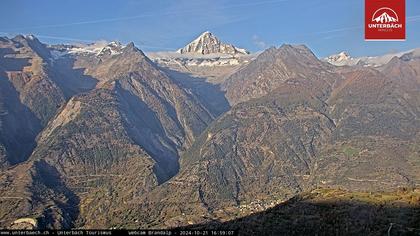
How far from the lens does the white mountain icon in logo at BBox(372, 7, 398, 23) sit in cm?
7173

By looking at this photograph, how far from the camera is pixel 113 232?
36.5m

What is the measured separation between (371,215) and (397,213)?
12.2 feet

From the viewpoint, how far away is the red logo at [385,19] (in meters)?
71.0

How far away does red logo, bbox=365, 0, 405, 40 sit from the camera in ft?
233

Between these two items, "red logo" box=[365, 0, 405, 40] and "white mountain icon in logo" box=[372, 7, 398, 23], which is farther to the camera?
"white mountain icon in logo" box=[372, 7, 398, 23]

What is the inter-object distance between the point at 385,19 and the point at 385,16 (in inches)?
16.8

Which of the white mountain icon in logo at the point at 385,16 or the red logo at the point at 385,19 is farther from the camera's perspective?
the white mountain icon in logo at the point at 385,16

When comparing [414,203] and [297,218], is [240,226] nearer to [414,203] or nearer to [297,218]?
[297,218]

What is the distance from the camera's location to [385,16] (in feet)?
238

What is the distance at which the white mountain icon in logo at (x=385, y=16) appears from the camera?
7173 cm

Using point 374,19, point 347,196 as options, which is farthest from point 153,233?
point 347,196

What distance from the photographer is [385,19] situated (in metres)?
72.4

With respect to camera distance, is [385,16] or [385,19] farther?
[385,16]

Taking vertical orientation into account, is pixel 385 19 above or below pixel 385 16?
below
